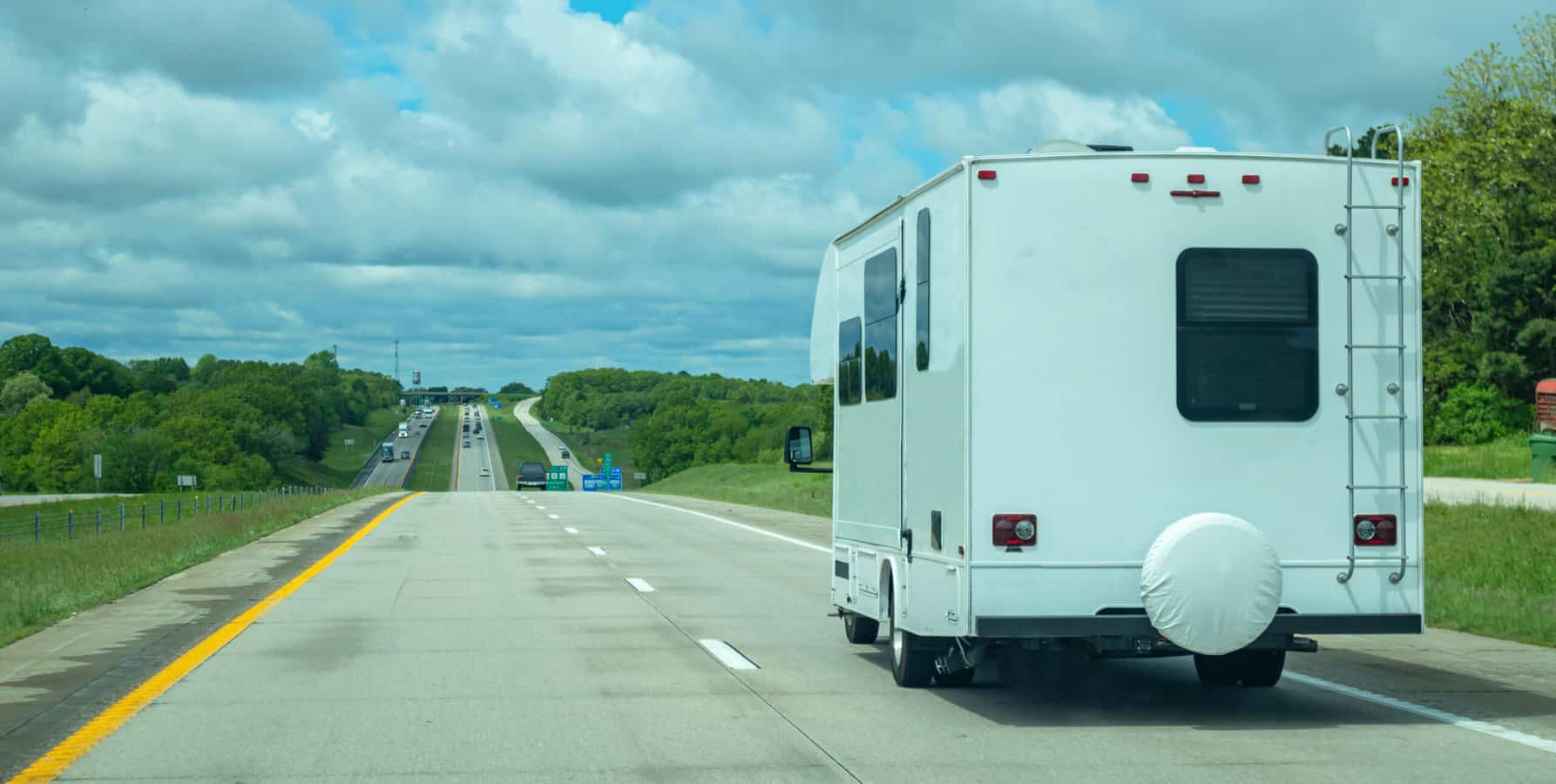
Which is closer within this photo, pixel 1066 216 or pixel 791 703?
pixel 1066 216

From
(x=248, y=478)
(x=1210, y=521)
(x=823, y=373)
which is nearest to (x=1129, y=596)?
(x=1210, y=521)

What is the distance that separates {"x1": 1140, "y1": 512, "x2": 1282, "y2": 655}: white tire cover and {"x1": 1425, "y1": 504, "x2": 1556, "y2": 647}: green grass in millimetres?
5398

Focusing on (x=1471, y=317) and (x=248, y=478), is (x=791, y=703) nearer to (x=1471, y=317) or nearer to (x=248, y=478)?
(x=1471, y=317)

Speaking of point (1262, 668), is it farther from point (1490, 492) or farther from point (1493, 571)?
point (1490, 492)

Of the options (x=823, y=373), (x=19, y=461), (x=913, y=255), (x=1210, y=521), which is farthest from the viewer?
(x=19, y=461)

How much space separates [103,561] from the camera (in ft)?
89.2

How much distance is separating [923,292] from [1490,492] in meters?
25.8

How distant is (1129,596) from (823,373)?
4.14 m

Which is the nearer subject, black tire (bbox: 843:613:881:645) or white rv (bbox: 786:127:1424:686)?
white rv (bbox: 786:127:1424:686)

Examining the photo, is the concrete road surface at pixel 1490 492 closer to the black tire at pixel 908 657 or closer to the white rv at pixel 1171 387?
the black tire at pixel 908 657

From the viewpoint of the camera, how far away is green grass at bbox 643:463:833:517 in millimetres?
45688

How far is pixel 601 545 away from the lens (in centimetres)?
2705

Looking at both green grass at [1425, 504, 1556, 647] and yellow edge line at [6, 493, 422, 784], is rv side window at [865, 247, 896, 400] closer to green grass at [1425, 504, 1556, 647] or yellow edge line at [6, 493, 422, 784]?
yellow edge line at [6, 493, 422, 784]

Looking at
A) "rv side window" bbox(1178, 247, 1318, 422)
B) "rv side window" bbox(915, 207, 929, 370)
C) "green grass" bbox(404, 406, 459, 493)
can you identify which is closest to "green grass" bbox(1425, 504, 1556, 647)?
"rv side window" bbox(1178, 247, 1318, 422)
